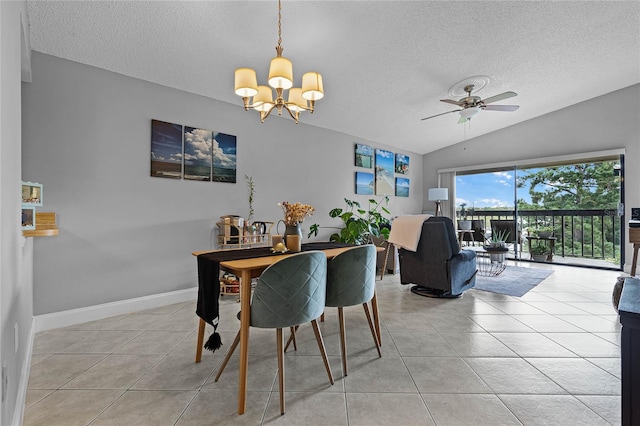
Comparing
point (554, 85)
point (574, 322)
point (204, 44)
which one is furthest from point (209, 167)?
point (554, 85)

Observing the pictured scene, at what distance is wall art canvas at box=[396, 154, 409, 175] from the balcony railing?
8.13 ft

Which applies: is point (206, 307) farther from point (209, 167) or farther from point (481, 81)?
point (481, 81)

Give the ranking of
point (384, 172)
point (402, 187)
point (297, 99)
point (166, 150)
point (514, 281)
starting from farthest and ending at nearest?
1. point (402, 187)
2. point (384, 172)
3. point (514, 281)
4. point (166, 150)
5. point (297, 99)

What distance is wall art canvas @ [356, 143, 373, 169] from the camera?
18.8 feet

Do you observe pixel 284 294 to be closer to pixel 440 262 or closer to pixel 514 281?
pixel 440 262

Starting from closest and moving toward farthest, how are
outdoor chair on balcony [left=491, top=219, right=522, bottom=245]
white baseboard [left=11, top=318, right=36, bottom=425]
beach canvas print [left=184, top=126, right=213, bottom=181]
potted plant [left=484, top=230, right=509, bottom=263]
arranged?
white baseboard [left=11, top=318, right=36, bottom=425]
beach canvas print [left=184, top=126, right=213, bottom=181]
potted plant [left=484, top=230, right=509, bottom=263]
outdoor chair on balcony [left=491, top=219, right=522, bottom=245]

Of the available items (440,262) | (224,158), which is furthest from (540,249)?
(224,158)

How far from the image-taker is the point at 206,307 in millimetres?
1786

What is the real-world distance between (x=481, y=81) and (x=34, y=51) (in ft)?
16.7

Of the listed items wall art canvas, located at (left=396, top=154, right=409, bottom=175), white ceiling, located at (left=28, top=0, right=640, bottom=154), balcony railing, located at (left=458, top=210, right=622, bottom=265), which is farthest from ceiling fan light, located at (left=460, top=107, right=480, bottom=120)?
balcony railing, located at (left=458, top=210, right=622, bottom=265)

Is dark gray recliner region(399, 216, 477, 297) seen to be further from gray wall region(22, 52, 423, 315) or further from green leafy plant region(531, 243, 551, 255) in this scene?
green leafy plant region(531, 243, 551, 255)

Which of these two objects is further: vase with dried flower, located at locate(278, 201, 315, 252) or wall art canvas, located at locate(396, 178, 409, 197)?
wall art canvas, located at locate(396, 178, 409, 197)

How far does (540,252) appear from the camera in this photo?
6.06 metres

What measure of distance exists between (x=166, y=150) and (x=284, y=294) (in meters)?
2.60
